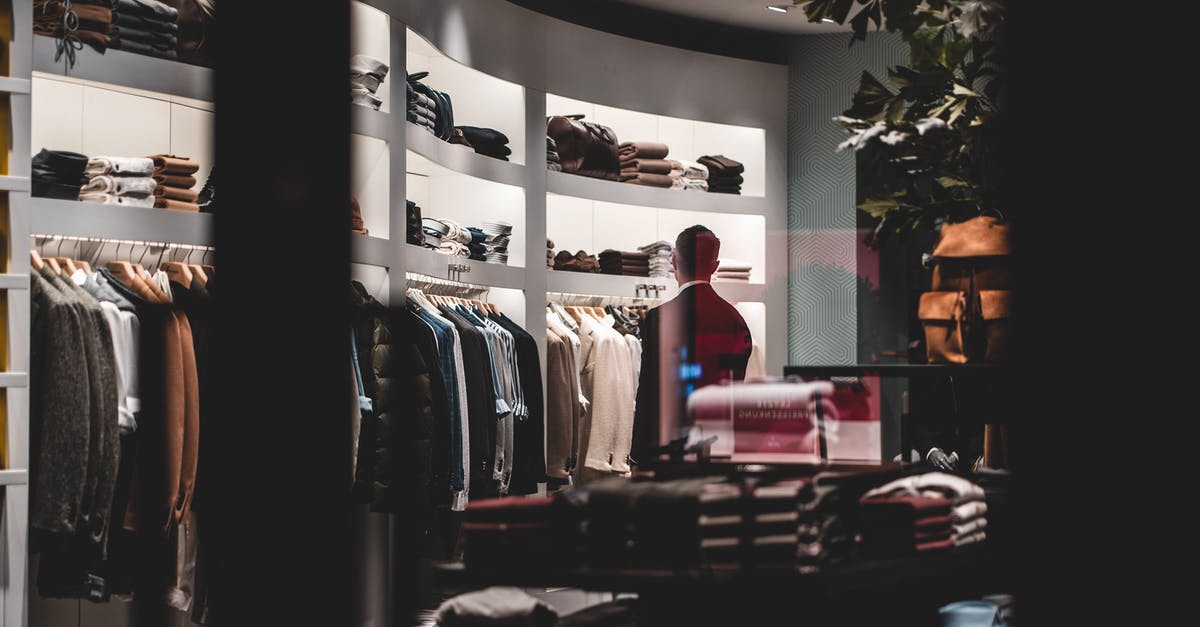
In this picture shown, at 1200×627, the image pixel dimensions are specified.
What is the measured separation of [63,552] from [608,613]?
7.90 ft

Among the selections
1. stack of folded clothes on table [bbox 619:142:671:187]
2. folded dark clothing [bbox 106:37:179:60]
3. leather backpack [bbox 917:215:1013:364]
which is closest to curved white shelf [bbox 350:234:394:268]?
folded dark clothing [bbox 106:37:179:60]

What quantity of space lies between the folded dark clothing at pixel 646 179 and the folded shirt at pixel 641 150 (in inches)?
4.0

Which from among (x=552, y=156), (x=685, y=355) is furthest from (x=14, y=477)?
(x=552, y=156)

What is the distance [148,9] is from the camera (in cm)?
395

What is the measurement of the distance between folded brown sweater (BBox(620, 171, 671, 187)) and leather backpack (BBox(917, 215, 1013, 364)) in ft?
15.5

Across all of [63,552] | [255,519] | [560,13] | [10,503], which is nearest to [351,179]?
[255,519]

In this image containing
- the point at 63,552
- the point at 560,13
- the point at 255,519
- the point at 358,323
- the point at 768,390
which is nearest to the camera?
the point at 255,519

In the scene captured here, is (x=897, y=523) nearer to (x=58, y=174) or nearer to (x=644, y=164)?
(x=58, y=174)

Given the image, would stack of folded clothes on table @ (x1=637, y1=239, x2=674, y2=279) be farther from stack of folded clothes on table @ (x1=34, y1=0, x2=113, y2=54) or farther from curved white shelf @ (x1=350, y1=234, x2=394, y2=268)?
stack of folded clothes on table @ (x1=34, y1=0, x2=113, y2=54)

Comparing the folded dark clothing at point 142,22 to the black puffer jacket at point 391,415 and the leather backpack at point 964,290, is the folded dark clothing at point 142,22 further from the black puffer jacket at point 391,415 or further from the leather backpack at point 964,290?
the leather backpack at point 964,290

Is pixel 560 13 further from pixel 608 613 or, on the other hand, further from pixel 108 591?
pixel 608 613

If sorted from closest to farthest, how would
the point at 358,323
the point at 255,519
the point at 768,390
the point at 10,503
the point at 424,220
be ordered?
the point at 255,519
the point at 768,390
the point at 10,503
the point at 358,323
the point at 424,220

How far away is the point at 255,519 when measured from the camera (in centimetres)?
117

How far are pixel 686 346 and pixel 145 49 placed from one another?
2543 millimetres
